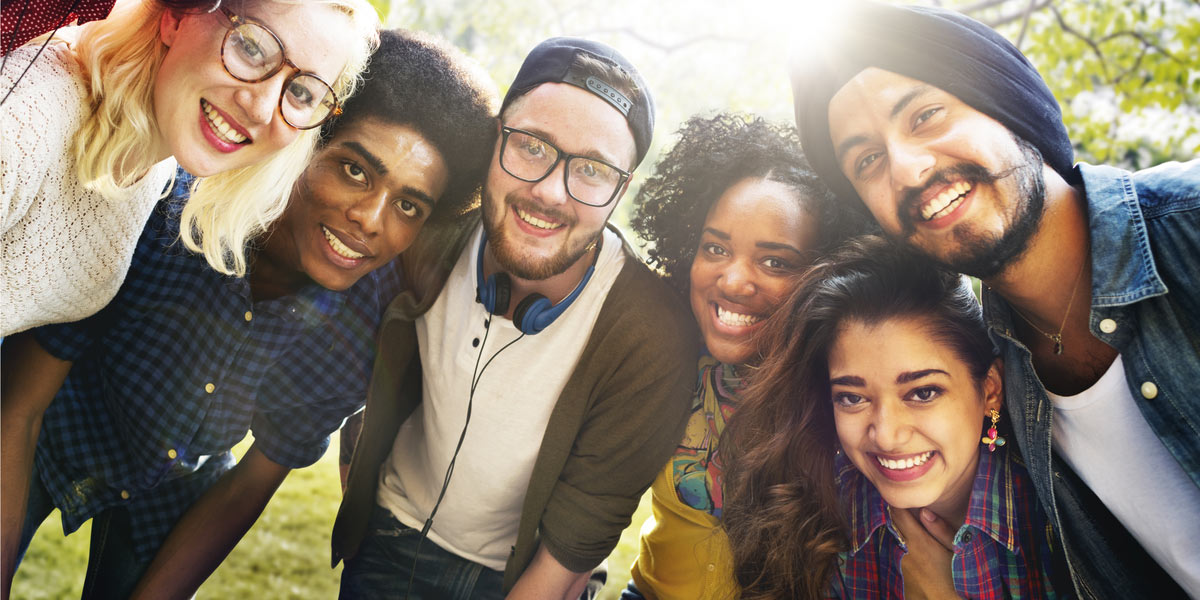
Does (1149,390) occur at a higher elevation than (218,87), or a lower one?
higher

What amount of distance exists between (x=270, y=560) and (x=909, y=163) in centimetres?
432

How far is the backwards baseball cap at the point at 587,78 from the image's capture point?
9.37 feet

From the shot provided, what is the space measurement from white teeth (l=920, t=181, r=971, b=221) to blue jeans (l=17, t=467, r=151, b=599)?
10.9ft

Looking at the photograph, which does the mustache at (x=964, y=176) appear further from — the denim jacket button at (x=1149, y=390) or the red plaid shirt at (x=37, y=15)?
the red plaid shirt at (x=37, y=15)

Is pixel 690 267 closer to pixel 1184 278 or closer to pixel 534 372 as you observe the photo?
pixel 534 372

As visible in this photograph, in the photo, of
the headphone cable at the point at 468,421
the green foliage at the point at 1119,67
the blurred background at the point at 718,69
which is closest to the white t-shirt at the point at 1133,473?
the blurred background at the point at 718,69

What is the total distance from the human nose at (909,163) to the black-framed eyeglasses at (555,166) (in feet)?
3.18

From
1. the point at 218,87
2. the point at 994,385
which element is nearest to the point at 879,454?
the point at 994,385

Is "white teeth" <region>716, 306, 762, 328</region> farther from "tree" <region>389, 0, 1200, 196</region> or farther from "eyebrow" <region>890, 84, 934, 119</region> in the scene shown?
"tree" <region>389, 0, 1200, 196</region>

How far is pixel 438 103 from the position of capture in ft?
9.53

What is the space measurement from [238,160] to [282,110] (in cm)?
22

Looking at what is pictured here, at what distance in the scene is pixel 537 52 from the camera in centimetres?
298

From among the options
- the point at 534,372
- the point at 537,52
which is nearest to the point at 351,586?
the point at 534,372

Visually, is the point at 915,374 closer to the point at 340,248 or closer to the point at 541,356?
the point at 541,356
